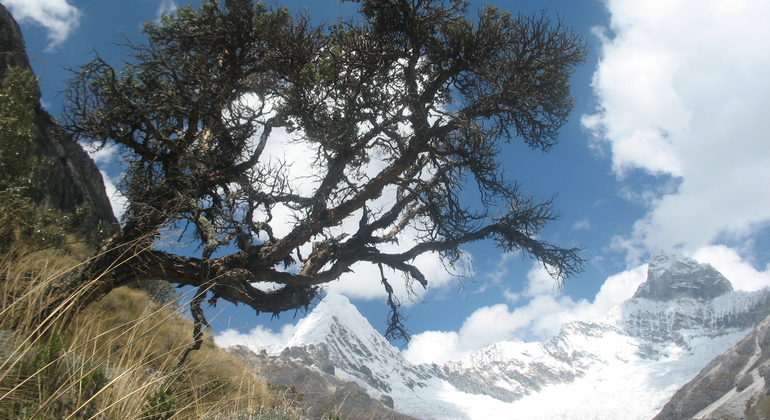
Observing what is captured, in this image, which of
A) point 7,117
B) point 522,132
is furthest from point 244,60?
point 522,132

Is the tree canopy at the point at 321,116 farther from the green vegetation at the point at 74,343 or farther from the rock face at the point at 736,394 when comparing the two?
the rock face at the point at 736,394

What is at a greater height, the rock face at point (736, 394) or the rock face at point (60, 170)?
the rock face at point (736, 394)

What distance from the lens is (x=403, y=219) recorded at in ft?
29.0

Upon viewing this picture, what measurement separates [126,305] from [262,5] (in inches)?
249

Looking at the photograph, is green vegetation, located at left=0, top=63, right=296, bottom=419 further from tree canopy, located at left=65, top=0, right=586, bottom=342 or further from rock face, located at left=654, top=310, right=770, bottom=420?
rock face, located at left=654, top=310, right=770, bottom=420

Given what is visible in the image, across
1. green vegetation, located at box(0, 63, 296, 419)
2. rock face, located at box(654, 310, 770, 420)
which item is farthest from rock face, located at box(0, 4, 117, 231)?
rock face, located at box(654, 310, 770, 420)

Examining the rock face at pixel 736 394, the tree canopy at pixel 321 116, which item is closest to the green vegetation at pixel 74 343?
the tree canopy at pixel 321 116

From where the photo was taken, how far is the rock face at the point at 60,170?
10.2 metres

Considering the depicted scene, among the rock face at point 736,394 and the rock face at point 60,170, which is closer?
the rock face at point 60,170

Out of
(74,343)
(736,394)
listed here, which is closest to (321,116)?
(74,343)

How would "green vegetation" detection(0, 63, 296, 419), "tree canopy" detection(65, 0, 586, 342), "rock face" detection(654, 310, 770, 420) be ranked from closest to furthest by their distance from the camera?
"green vegetation" detection(0, 63, 296, 419)
"tree canopy" detection(65, 0, 586, 342)
"rock face" detection(654, 310, 770, 420)

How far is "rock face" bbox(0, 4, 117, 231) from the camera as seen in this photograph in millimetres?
10235

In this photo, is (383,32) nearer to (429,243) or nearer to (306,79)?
(306,79)

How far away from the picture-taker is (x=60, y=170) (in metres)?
11.0
